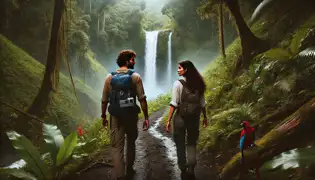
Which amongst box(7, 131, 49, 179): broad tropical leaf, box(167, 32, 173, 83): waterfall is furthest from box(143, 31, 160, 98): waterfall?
box(7, 131, 49, 179): broad tropical leaf

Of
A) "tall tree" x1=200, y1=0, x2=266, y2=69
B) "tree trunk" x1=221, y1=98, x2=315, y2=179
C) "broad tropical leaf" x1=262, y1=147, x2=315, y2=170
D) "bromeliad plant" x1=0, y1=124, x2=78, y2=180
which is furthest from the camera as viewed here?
"tall tree" x1=200, y1=0, x2=266, y2=69

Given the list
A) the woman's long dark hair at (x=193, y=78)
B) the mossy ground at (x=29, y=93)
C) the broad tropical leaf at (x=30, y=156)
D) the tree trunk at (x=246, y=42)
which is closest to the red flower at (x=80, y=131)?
the mossy ground at (x=29, y=93)

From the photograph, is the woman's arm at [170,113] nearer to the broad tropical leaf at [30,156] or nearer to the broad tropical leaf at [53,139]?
the broad tropical leaf at [53,139]

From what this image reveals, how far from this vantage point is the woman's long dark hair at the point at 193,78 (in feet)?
8.55

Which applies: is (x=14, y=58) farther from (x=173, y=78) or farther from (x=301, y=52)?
(x=301, y=52)

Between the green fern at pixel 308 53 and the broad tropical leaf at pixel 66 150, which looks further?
the broad tropical leaf at pixel 66 150

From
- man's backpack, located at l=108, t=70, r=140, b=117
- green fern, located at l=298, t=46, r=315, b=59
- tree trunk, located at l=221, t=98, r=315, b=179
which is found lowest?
tree trunk, located at l=221, t=98, r=315, b=179

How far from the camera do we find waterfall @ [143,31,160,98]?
303 cm

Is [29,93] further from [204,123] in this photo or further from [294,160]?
[294,160]

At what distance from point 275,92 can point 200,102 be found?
2.49 feet

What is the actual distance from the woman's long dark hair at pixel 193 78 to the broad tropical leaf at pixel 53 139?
1512mm

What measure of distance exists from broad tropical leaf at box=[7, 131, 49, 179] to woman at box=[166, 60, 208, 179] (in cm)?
134

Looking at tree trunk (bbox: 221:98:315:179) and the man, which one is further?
the man

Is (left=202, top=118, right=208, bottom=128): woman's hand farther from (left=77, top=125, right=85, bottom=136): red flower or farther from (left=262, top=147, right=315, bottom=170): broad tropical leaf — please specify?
(left=77, top=125, right=85, bottom=136): red flower
